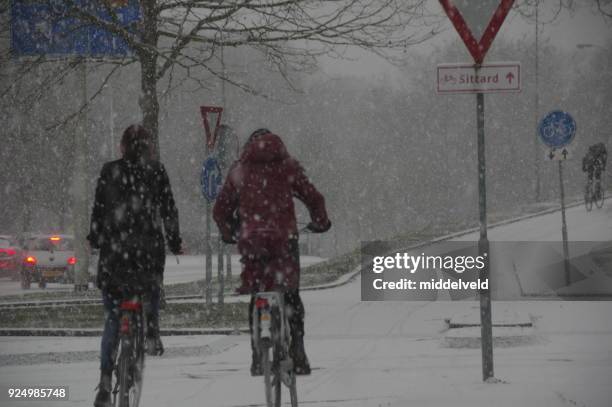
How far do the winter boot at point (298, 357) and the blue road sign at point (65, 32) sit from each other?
9615 millimetres

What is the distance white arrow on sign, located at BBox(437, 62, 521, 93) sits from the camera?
8.76 meters

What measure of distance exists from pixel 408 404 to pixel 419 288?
1451 centimetres

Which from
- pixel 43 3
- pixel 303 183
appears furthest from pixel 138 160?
pixel 43 3

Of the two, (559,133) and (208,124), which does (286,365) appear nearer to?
(208,124)

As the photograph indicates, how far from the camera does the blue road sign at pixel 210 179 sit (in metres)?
16.0

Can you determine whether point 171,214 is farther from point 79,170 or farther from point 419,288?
point 79,170

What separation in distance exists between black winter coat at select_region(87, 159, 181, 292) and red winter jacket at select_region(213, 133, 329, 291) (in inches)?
20.4

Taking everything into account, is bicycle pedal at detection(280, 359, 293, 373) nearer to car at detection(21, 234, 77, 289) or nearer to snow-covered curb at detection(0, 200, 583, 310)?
snow-covered curb at detection(0, 200, 583, 310)

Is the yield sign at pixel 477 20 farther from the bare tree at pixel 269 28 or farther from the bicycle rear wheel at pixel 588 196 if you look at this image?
the bicycle rear wheel at pixel 588 196

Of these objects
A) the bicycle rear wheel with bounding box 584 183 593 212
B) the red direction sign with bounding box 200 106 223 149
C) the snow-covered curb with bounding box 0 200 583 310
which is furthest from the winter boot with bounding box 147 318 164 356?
the bicycle rear wheel with bounding box 584 183 593 212

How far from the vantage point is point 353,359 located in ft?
39.5

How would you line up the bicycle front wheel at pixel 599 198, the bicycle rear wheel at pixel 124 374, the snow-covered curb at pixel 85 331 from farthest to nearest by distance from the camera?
the bicycle front wheel at pixel 599 198 < the snow-covered curb at pixel 85 331 < the bicycle rear wheel at pixel 124 374

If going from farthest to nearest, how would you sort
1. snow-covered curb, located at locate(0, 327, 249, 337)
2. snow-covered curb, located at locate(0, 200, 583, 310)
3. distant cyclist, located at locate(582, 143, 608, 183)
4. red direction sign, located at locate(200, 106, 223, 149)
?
distant cyclist, located at locate(582, 143, 608, 183) < snow-covered curb, located at locate(0, 200, 583, 310) < red direction sign, located at locate(200, 106, 223, 149) < snow-covered curb, located at locate(0, 327, 249, 337)

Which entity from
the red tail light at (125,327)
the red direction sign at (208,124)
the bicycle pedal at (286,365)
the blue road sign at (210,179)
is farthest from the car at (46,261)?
the bicycle pedal at (286,365)
